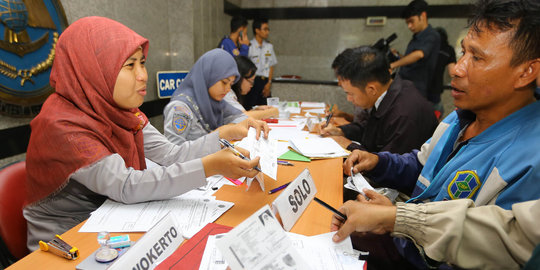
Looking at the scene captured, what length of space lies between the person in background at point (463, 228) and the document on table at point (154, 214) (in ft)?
1.47

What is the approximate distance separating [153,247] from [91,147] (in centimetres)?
53

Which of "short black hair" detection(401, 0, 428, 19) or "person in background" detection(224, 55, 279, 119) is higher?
"short black hair" detection(401, 0, 428, 19)

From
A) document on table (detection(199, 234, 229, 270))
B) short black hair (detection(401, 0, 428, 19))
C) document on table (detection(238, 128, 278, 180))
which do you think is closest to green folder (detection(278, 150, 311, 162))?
document on table (detection(238, 128, 278, 180))

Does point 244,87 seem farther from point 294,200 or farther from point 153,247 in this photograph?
point 153,247

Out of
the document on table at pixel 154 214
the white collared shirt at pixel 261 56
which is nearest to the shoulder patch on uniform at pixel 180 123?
the document on table at pixel 154 214

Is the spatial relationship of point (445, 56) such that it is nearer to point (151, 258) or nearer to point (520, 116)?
point (520, 116)

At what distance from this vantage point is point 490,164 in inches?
37.2

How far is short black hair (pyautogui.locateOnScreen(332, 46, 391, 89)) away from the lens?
6.47ft

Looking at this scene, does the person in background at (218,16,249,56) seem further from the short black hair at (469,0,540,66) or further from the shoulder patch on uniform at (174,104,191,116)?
the short black hair at (469,0,540,66)

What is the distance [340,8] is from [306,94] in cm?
206

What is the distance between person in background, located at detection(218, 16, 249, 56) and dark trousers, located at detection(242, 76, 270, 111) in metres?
0.60

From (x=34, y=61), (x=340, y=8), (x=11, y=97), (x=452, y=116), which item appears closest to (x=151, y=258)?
(x=452, y=116)

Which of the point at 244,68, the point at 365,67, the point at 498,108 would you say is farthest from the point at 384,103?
the point at 244,68

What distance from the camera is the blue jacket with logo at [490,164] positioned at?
2.75 feet
